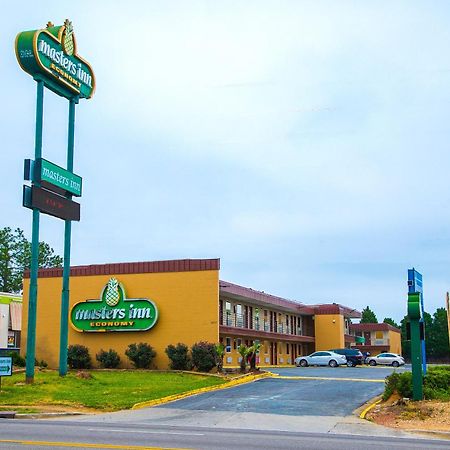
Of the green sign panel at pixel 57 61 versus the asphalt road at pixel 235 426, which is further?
the green sign panel at pixel 57 61

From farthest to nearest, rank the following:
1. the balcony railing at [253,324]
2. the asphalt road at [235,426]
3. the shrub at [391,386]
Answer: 1. the balcony railing at [253,324]
2. the shrub at [391,386]
3. the asphalt road at [235,426]

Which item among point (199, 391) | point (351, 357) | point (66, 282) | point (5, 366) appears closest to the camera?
point (5, 366)

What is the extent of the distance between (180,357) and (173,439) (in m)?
23.1

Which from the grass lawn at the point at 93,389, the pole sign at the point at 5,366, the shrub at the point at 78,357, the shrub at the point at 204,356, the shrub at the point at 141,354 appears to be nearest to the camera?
the grass lawn at the point at 93,389

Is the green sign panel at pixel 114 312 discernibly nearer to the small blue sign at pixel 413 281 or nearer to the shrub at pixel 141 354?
the shrub at pixel 141 354

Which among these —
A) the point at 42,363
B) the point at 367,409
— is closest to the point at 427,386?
the point at 367,409

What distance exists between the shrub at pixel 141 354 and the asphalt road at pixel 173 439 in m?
21.3

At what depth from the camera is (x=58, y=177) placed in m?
29.0

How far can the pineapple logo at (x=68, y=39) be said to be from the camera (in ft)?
98.4

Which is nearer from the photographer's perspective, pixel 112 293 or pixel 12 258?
pixel 112 293

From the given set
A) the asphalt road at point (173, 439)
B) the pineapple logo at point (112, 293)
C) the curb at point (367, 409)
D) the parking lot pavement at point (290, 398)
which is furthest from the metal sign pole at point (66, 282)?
the curb at point (367, 409)

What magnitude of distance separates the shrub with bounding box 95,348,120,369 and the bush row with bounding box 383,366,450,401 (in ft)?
63.2

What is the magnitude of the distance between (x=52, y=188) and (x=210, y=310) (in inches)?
524

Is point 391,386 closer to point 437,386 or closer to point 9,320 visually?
point 437,386
